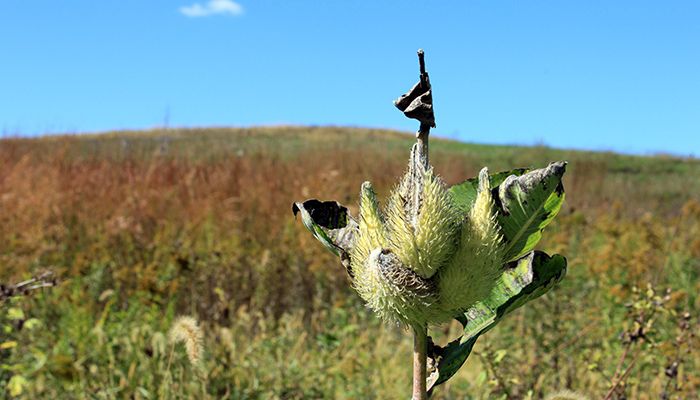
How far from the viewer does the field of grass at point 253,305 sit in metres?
2.90

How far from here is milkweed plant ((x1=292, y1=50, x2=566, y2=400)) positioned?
760mm

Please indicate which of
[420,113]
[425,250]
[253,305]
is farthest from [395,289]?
[253,305]

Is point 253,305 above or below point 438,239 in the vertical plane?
below

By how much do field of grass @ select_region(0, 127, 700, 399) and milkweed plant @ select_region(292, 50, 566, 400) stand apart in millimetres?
1235

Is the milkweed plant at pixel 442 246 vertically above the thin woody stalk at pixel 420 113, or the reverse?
the thin woody stalk at pixel 420 113

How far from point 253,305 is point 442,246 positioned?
13.2 feet

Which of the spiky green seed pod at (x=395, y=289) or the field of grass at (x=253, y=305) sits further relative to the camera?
the field of grass at (x=253, y=305)

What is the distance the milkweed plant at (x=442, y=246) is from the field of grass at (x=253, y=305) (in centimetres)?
124

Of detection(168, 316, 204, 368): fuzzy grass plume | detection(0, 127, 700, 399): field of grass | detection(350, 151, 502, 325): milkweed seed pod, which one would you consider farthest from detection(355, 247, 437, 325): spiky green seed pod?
detection(0, 127, 700, 399): field of grass

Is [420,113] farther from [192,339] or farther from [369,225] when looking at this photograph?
[192,339]

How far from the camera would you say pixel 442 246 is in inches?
30.2

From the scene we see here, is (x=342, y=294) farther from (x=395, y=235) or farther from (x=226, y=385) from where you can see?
(x=395, y=235)

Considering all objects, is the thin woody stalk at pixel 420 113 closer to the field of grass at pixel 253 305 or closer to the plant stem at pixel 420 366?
the plant stem at pixel 420 366

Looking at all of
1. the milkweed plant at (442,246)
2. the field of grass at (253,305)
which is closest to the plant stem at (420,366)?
the milkweed plant at (442,246)
